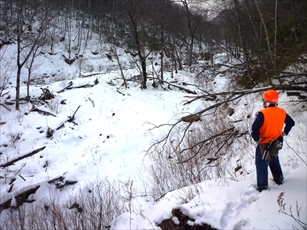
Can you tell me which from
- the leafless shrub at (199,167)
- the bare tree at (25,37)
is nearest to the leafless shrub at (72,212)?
the leafless shrub at (199,167)

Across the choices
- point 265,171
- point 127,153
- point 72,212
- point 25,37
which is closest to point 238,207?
point 265,171

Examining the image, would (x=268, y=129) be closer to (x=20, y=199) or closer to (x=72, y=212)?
(x=72, y=212)

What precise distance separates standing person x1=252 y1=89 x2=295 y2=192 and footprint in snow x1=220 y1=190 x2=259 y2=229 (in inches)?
6.9

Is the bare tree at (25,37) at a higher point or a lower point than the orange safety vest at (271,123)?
higher

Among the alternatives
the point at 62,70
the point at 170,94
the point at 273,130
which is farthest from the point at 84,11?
the point at 273,130

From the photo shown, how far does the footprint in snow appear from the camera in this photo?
2.65 metres

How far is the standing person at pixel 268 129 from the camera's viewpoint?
2.97m

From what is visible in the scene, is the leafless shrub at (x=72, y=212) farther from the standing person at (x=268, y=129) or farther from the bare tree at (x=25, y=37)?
the bare tree at (x=25, y=37)

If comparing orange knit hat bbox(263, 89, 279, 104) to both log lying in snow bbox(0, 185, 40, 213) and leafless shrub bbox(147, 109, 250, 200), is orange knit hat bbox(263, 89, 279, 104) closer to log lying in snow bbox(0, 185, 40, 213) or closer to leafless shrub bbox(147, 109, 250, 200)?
leafless shrub bbox(147, 109, 250, 200)

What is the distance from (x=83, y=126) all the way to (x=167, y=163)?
5.12m

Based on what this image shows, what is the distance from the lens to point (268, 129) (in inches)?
119

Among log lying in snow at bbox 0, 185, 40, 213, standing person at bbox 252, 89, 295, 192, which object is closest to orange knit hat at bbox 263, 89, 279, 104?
standing person at bbox 252, 89, 295, 192

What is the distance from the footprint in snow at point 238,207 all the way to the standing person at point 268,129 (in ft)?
0.58

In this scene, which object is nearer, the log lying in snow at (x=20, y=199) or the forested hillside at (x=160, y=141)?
the forested hillside at (x=160, y=141)
